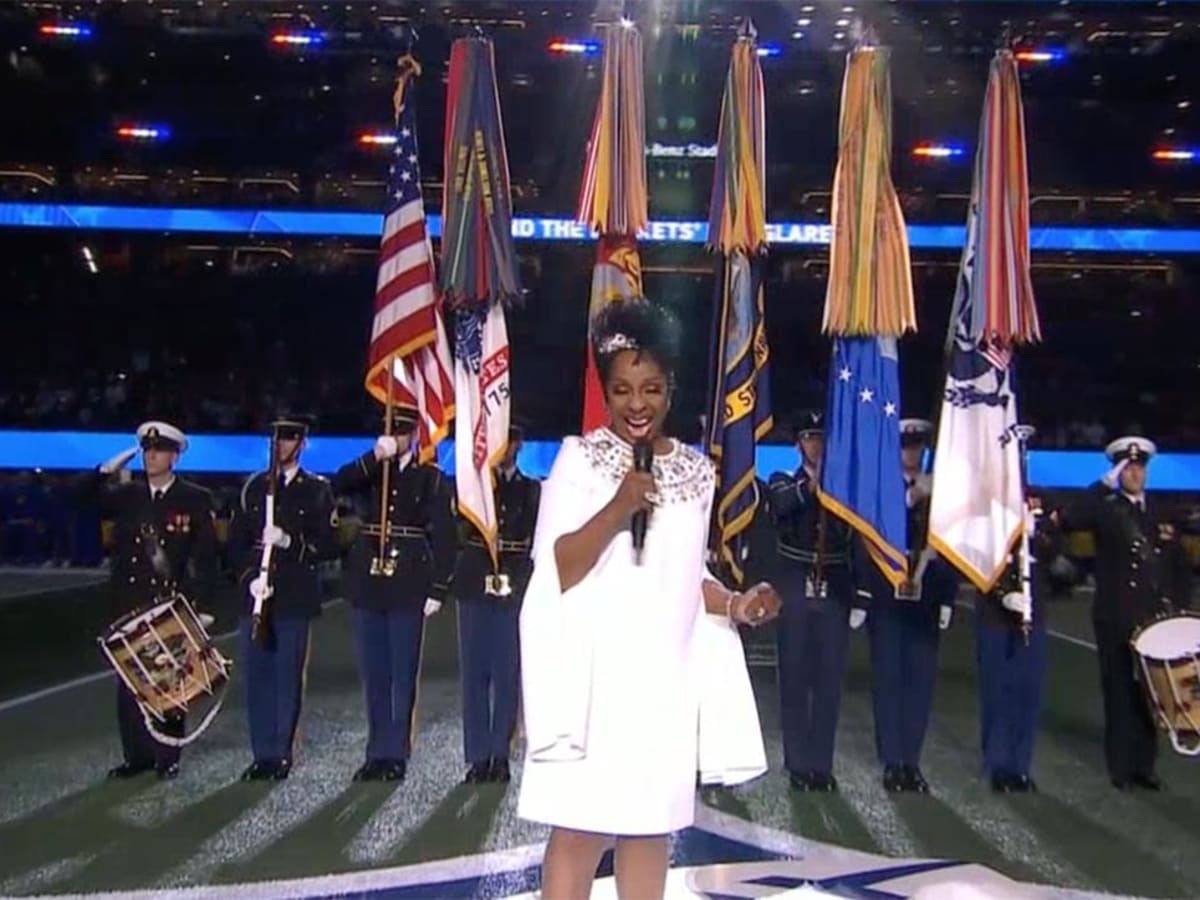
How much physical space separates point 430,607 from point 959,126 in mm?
6697

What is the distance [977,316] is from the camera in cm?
546

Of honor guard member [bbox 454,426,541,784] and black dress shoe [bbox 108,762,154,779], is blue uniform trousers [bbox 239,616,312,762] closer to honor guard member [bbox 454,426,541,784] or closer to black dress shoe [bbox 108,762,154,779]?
black dress shoe [bbox 108,762,154,779]

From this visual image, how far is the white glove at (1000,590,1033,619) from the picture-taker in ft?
18.4

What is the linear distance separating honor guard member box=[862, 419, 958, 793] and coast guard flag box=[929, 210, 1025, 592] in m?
0.43

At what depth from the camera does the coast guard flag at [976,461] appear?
5.42 meters

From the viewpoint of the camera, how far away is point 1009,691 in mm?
5820

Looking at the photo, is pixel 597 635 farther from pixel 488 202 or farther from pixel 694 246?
pixel 694 246

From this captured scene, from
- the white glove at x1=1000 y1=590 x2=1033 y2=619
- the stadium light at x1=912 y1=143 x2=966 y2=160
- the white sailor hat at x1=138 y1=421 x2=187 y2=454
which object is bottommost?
the white glove at x1=1000 y1=590 x2=1033 y2=619

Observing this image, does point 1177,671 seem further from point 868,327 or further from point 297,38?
point 297,38

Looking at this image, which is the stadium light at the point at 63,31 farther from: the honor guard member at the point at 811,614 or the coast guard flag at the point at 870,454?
the coast guard flag at the point at 870,454

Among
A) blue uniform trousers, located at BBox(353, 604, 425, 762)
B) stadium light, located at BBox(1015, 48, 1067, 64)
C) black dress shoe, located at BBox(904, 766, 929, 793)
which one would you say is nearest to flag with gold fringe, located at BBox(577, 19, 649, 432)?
blue uniform trousers, located at BBox(353, 604, 425, 762)

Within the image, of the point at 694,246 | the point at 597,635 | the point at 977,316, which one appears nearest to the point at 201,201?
the point at 694,246

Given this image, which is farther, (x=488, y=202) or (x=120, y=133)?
(x=120, y=133)

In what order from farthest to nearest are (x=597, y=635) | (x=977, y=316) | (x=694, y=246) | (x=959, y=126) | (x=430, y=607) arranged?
1. (x=959, y=126)
2. (x=694, y=246)
3. (x=430, y=607)
4. (x=977, y=316)
5. (x=597, y=635)
